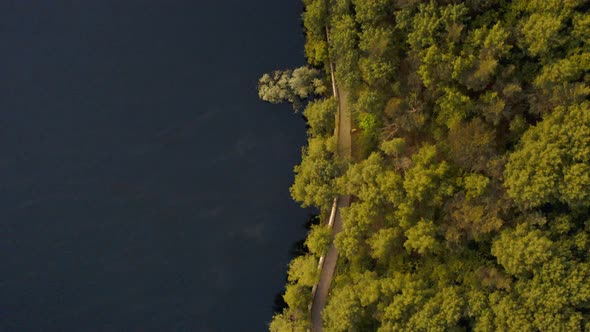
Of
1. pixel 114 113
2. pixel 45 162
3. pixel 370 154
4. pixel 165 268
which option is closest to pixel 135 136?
pixel 114 113

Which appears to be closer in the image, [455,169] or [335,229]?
[455,169]

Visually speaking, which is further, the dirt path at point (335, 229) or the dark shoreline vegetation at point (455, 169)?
the dirt path at point (335, 229)

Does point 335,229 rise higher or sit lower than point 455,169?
higher

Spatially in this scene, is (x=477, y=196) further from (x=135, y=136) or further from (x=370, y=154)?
(x=135, y=136)

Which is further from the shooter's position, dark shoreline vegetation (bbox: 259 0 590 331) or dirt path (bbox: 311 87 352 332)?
dirt path (bbox: 311 87 352 332)
